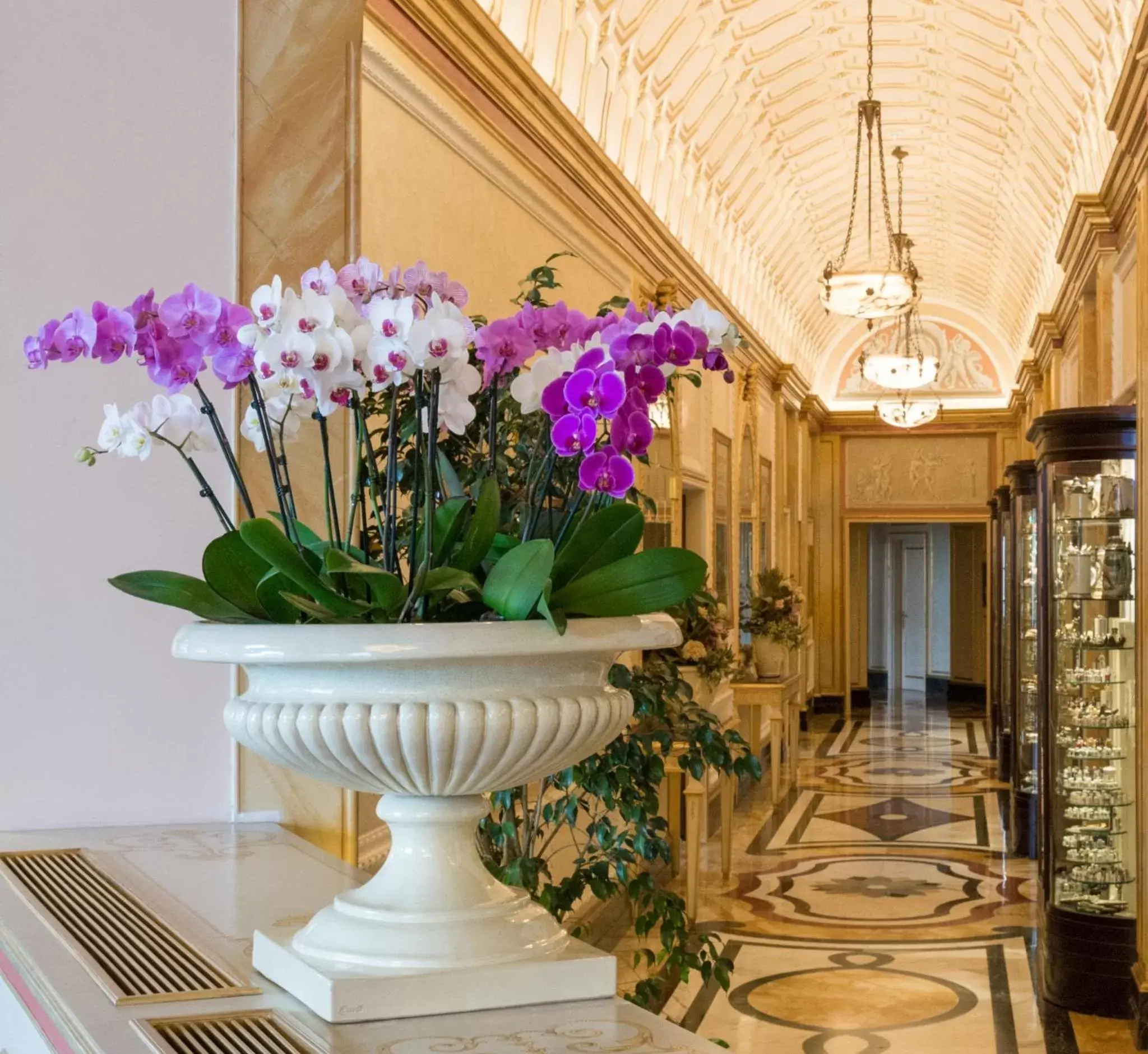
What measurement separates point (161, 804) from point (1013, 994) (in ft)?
16.0

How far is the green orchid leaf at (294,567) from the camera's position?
1672mm

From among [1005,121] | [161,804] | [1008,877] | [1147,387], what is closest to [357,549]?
[161,804]

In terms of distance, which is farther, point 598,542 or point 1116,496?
point 1116,496

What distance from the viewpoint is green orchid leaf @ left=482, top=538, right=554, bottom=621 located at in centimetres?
163

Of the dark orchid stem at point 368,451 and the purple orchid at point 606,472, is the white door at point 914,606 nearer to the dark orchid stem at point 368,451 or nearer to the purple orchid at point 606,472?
the dark orchid stem at point 368,451

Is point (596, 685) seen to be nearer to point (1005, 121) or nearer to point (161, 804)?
point (161, 804)

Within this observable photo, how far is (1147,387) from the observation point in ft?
19.3

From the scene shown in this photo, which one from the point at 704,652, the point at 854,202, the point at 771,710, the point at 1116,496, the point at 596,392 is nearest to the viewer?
the point at 596,392

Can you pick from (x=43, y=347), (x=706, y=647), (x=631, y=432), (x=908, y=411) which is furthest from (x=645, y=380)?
(x=908, y=411)

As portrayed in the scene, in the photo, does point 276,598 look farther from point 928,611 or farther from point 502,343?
point 928,611

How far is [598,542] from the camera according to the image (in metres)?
1.77

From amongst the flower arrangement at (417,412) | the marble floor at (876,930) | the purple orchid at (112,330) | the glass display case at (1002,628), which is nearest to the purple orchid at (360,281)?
the flower arrangement at (417,412)

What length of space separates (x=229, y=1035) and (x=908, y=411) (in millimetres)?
15759

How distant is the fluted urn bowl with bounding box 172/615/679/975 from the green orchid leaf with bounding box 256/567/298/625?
82mm
